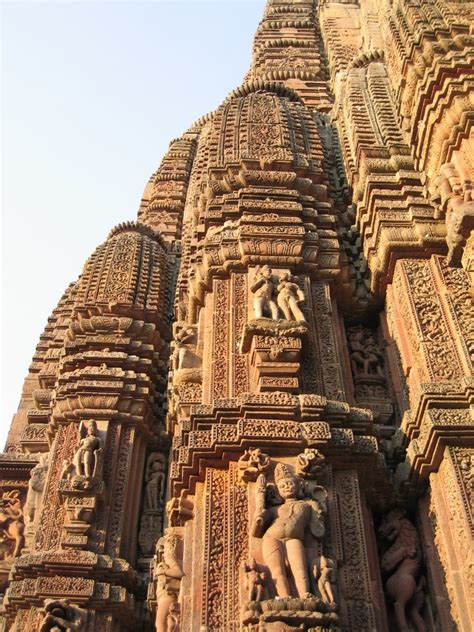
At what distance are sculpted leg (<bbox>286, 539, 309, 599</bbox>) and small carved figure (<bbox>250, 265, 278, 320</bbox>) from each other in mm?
3177

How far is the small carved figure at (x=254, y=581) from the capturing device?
22.1ft

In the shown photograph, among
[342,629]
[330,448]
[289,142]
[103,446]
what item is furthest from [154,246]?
[342,629]

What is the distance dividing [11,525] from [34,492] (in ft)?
3.13

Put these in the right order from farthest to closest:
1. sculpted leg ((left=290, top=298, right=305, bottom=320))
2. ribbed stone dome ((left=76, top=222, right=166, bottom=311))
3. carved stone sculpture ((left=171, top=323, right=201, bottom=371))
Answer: ribbed stone dome ((left=76, top=222, right=166, bottom=311)) < carved stone sculpture ((left=171, top=323, right=201, bottom=371)) < sculpted leg ((left=290, top=298, right=305, bottom=320))

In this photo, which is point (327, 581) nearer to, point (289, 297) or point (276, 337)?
point (276, 337)

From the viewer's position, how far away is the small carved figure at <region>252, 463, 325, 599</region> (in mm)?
6918

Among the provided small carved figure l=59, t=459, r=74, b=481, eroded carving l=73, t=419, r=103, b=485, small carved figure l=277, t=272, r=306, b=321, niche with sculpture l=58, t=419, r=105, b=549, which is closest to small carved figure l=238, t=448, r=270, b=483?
small carved figure l=277, t=272, r=306, b=321

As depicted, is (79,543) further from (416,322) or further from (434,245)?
(434,245)

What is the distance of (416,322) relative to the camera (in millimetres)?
9539

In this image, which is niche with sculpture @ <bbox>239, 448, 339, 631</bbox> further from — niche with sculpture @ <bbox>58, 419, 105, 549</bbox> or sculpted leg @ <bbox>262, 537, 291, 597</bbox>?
niche with sculpture @ <bbox>58, 419, 105, 549</bbox>

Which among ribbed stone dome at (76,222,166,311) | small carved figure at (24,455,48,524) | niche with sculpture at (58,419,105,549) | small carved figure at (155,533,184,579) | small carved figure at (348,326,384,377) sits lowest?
small carved figure at (155,533,184,579)

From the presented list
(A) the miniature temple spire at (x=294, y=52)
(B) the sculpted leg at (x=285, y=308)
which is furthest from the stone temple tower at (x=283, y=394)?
(A) the miniature temple spire at (x=294, y=52)

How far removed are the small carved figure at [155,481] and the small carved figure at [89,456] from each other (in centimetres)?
113

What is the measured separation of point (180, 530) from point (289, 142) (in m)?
7.02
